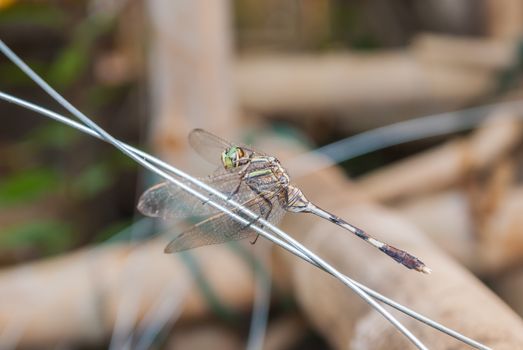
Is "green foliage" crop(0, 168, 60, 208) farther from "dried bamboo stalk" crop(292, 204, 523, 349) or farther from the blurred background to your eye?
"dried bamboo stalk" crop(292, 204, 523, 349)

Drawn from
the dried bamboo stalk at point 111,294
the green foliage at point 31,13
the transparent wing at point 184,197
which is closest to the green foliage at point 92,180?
the green foliage at point 31,13

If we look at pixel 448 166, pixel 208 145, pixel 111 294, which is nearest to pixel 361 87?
pixel 448 166

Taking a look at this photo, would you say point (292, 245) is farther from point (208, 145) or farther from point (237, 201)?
point (208, 145)

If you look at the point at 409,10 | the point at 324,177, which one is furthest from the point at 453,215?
the point at 409,10

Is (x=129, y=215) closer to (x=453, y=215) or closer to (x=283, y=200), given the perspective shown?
(x=453, y=215)

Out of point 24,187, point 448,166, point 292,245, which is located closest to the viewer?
point 292,245

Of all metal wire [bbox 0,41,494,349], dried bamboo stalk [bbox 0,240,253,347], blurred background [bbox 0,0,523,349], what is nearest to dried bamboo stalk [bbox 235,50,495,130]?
blurred background [bbox 0,0,523,349]
